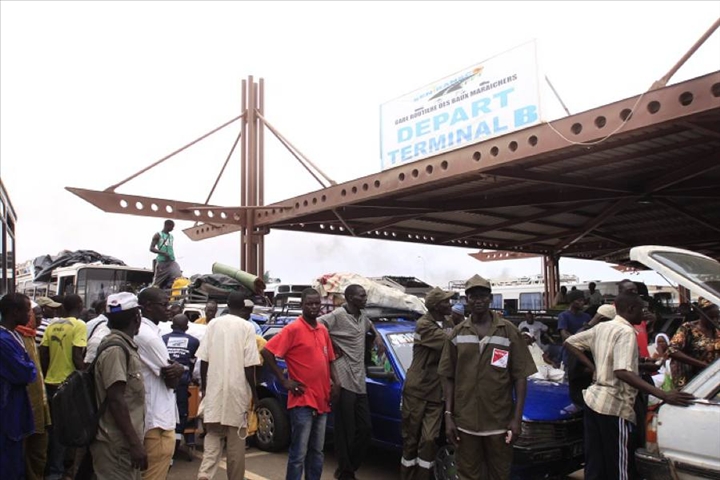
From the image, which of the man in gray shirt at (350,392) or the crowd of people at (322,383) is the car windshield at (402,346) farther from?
the man in gray shirt at (350,392)

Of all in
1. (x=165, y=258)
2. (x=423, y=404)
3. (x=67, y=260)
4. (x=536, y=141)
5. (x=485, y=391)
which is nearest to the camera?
(x=485, y=391)

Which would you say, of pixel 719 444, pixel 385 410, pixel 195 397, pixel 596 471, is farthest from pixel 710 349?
pixel 195 397

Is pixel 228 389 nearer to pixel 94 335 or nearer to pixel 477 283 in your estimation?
pixel 94 335

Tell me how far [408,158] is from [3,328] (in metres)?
6.91

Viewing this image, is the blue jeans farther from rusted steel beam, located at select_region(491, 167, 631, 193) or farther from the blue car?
rusted steel beam, located at select_region(491, 167, 631, 193)

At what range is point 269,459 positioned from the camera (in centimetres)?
638

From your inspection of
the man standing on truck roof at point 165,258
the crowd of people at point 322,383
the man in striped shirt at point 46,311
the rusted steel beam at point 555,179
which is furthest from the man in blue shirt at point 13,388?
the man standing on truck roof at point 165,258

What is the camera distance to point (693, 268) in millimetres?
3814

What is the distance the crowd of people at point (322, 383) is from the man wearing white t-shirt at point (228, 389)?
10 mm

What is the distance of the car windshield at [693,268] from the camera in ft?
11.8

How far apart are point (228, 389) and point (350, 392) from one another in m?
1.20

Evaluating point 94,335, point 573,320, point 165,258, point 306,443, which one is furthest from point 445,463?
point 165,258

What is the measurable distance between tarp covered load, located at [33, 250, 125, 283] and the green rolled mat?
627 centimetres

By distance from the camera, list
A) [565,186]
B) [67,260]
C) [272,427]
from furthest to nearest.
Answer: [67,260], [565,186], [272,427]
